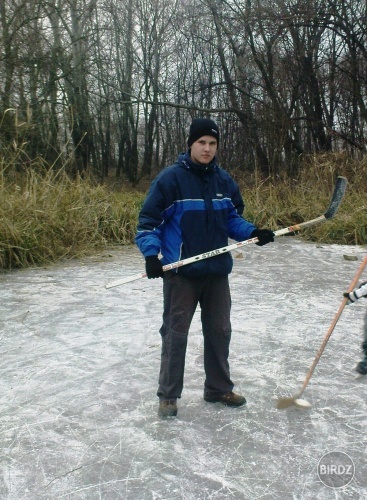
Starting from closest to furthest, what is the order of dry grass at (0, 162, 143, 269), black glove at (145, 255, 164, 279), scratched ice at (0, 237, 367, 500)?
scratched ice at (0, 237, 367, 500), black glove at (145, 255, 164, 279), dry grass at (0, 162, 143, 269)

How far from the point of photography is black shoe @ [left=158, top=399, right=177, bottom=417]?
283cm

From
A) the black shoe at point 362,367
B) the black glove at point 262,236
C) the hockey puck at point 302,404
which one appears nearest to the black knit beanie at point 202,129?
the black glove at point 262,236

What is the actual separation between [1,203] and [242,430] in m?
5.38

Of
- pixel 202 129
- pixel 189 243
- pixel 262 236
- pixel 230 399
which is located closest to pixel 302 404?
pixel 230 399

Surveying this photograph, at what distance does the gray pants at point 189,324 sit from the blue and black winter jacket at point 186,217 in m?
0.10

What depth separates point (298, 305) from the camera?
5.01m

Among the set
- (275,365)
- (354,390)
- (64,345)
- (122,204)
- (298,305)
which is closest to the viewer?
(354,390)

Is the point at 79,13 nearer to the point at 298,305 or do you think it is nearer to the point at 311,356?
the point at 298,305

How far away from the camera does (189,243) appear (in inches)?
109

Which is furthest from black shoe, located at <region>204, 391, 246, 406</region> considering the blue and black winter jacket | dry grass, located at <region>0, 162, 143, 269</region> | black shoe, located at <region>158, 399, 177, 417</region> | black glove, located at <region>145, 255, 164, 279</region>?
dry grass, located at <region>0, 162, 143, 269</region>

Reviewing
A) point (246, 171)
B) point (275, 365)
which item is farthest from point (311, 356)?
point (246, 171)

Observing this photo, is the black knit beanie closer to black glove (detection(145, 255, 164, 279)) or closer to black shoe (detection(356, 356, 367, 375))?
black glove (detection(145, 255, 164, 279))

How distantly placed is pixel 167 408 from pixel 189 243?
0.86m

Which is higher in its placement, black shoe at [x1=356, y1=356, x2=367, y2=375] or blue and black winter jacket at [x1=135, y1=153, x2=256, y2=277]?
blue and black winter jacket at [x1=135, y1=153, x2=256, y2=277]
